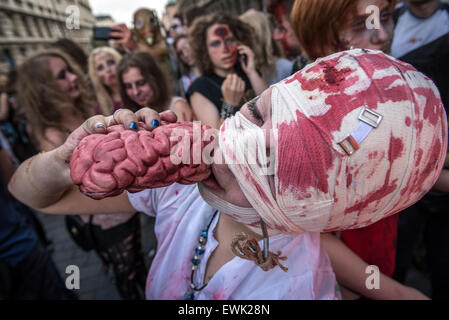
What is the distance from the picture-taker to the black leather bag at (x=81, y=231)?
193 centimetres

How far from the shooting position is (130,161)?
0.56 meters

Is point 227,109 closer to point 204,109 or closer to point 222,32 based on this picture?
point 204,109

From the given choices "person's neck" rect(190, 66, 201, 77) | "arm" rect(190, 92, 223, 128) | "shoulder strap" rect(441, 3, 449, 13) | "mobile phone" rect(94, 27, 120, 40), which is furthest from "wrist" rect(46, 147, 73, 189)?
"person's neck" rect(190, 66, 201, 77)

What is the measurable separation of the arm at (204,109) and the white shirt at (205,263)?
0.82 m

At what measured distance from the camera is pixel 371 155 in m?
0.54

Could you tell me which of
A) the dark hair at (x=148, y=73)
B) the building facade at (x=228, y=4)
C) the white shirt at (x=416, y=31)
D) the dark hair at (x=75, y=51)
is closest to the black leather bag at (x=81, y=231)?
the dark hair at (x=148, y=73)

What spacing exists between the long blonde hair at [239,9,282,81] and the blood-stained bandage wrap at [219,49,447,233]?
4.59 ft

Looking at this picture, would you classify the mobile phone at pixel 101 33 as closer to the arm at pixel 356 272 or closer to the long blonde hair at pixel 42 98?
the long blonde hair at pixel 42 98

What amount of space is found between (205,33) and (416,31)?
1808 millimetres

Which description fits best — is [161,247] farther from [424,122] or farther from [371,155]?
[424,122]

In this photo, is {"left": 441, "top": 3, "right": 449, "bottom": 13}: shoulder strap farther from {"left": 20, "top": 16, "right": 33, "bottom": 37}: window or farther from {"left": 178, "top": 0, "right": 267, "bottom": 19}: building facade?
{"left": 20, "top": 16, "right": 33, "bottom": 37}: window

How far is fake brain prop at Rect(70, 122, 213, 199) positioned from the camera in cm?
55

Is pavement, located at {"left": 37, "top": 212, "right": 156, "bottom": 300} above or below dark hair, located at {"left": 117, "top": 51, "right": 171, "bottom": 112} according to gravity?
below
